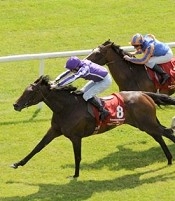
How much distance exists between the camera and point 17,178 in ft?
36.5

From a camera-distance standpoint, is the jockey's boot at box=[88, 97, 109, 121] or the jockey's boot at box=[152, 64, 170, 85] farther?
the jockey's boot at box=[152, 64, 170, 85]

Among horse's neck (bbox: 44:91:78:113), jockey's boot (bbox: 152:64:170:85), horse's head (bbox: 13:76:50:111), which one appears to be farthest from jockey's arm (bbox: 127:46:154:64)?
horse's head (bbox: 13:76:50:111)

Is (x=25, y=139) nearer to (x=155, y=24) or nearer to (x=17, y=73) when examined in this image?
(x=17, y=73)

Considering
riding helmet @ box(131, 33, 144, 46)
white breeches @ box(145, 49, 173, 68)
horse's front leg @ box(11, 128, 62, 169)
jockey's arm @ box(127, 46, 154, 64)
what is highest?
riding helmet @ box(131, 33, 144, 46)

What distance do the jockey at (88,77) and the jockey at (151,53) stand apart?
4.55ft

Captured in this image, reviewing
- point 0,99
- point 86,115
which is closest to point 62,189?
point 86,115

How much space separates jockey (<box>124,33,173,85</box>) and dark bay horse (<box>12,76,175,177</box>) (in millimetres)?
1225

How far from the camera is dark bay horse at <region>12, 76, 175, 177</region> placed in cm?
1088

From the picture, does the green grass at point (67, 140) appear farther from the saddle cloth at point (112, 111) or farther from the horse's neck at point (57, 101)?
the horse's neck at point (57, 101)

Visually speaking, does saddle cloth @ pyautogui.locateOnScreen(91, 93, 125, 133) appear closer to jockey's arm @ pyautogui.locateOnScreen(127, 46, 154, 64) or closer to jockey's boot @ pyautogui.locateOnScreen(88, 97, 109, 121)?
jockey's boot @ pyautogui.locateOnScreen(88, 97, 109, 121)

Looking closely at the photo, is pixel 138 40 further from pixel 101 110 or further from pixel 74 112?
pixel 74 112

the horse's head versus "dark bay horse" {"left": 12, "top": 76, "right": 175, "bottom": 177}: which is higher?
the horse's head

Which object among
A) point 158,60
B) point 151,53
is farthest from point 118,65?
point 158,60

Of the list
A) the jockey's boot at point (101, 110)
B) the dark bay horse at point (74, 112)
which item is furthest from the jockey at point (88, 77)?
the dark bay horse at point (74, 112)
